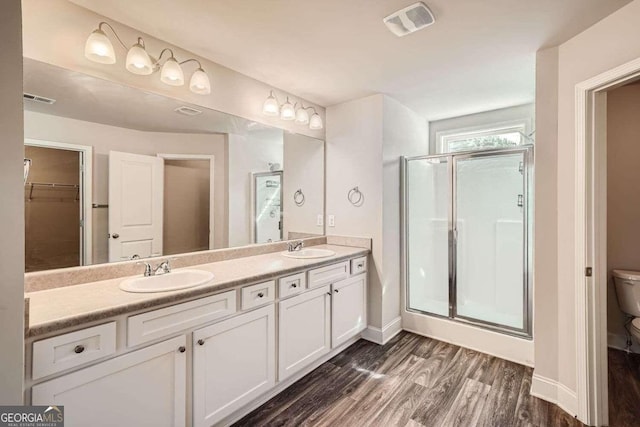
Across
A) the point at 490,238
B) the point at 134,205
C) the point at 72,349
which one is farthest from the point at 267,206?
the point at 490,238

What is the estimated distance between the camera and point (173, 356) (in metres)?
1.41

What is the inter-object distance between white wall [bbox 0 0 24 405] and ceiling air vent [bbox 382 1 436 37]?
156cm

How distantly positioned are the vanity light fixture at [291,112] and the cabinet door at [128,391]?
71.2 inches

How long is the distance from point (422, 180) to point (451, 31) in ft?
5.20

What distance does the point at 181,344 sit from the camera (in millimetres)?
1437

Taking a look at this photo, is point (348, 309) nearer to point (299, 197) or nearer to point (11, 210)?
point (299, 197)

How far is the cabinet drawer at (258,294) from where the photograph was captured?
173cm

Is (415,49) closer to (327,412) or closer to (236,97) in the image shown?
(236,97)

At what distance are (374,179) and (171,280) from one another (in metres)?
1.90

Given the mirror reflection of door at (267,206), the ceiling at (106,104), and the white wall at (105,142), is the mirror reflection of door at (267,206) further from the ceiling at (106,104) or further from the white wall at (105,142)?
the ceiling at (106,104)

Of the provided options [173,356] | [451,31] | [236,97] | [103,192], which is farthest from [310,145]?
[173,356]

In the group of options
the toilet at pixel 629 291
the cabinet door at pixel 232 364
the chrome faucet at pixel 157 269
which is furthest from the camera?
the toilet at pixel 629 291

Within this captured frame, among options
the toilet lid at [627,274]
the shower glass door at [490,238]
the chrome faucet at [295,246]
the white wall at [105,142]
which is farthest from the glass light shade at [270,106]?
the toilet lid at [627,274]

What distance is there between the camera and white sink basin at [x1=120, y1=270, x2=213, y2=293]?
1587 mm
